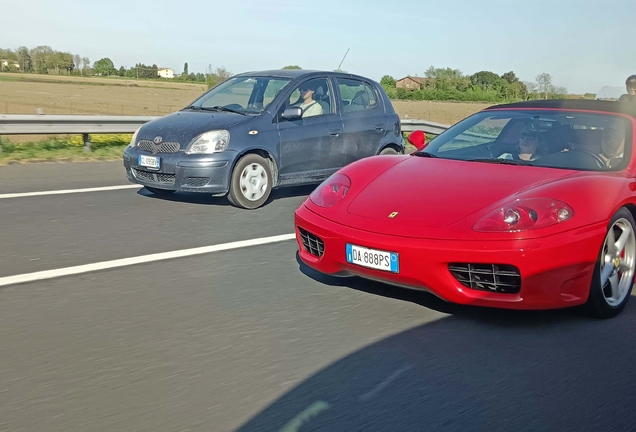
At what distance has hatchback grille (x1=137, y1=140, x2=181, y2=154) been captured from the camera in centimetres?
805

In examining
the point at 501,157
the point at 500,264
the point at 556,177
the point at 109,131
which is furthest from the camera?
the point at 109,131

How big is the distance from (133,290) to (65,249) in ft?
4.51

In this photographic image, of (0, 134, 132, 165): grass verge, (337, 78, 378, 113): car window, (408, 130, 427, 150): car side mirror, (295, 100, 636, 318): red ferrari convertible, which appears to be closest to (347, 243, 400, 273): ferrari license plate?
(295, 100, 636, 318): red ferrari convertible

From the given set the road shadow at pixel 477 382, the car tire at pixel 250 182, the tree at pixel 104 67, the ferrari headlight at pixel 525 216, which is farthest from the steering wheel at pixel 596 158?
the tree at pixel 104 67

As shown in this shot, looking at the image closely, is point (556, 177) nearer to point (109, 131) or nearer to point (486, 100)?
point (109, 131)

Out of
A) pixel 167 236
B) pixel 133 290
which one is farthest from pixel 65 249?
pixel 133 290

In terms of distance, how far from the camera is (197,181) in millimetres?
7949

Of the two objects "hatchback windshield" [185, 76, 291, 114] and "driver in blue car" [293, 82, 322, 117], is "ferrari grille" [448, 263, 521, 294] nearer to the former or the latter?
"hatchback windshield" [185, 76, 291, 114]

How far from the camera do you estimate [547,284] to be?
4.17m

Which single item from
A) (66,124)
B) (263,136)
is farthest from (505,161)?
(66,124)

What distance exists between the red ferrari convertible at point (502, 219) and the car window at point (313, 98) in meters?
3.50

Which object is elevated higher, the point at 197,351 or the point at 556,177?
the point at 556,177

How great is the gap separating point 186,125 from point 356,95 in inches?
95.9

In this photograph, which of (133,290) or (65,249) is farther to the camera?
(65,249)
